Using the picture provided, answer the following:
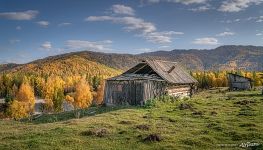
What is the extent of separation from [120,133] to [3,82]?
6388 inches

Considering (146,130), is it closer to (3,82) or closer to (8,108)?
(8,108)

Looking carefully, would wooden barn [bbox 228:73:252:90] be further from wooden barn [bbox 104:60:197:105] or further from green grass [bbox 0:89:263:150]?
green grass [bbox 0:89:263:150]

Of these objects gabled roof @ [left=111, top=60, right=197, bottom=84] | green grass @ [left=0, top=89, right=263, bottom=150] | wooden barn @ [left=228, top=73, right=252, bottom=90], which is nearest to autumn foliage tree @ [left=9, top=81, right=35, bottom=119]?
gabled roof @ [left=111, top=60, right=197, bottom=84]

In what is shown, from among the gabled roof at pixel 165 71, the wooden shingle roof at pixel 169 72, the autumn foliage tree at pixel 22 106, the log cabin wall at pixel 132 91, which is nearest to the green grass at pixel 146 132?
the log cabin wall at pixel 132 91

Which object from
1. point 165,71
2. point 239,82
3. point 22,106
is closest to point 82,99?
point 22,106

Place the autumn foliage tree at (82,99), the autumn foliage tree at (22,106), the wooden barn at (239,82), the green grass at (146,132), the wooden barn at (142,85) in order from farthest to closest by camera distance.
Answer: the autumn foliage tree at (82,99) < the autumn foliage tree at (22,106) < the wooden barn at (239,82) < the wooden barn at (142,85) < the green grass at (146,132)

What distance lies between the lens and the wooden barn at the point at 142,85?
136 feet

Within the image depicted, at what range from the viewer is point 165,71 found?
46.6 meters

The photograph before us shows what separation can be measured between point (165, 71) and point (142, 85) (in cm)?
671

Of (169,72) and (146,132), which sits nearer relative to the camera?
(146,132)

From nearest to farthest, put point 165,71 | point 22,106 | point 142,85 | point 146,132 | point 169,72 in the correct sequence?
1. point 146,132
2. point 142,85
3. point 165,71
4. point 169,72
5. point 22,106

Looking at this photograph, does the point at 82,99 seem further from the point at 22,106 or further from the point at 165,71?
the point at 165,71

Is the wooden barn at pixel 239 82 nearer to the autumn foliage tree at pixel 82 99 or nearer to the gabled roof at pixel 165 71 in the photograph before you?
the gabled roof at pixel 165 71

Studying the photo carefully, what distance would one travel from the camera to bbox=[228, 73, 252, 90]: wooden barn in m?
80.4
